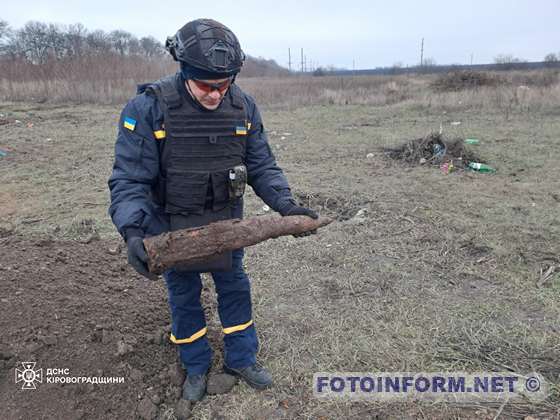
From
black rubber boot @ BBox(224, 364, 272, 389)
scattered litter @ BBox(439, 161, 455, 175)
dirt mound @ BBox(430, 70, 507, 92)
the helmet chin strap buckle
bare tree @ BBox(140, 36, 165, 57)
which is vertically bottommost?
black rubber boot @ BBox(224, 364, 272, 389)

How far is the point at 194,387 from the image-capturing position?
2.26 m

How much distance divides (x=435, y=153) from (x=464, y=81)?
16113 mm

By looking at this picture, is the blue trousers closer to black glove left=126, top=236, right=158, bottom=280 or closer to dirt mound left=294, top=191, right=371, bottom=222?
black glove left=126, top=236, right=158, bottom=280

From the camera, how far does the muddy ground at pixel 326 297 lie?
7.28 ft

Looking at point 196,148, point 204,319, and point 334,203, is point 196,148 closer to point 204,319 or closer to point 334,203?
point 204,319

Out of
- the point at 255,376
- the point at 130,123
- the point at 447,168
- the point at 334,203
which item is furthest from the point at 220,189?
the point at 447,168

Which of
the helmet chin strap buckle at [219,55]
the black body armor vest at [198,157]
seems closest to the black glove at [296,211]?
the black body armor vest at [198,157]

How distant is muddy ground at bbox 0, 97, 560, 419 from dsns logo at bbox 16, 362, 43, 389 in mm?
38

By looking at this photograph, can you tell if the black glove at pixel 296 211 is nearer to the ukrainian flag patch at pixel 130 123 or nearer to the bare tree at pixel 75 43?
the ukrainian flag patch at pixel 130 123

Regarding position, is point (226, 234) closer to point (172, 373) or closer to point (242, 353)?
point (242, 353)

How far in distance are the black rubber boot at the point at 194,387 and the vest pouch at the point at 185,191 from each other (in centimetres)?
99

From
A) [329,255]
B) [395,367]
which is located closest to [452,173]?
[329,255]

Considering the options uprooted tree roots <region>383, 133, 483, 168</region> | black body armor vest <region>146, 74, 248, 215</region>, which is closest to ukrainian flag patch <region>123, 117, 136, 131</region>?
black body armor vest <region>146, 74, 248, 215</region>

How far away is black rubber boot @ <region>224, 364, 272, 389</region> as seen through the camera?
231cm
